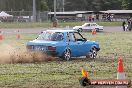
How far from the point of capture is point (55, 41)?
18156 mm

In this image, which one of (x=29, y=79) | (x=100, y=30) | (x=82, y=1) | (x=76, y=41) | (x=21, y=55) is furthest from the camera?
(x=82, y=1)

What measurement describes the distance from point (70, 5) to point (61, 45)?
130150 millimetres

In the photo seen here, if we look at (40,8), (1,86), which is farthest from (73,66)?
(40,8)

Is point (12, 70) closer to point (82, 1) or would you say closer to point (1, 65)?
point (1, 65)

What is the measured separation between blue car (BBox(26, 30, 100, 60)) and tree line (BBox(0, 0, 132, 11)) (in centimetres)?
8181

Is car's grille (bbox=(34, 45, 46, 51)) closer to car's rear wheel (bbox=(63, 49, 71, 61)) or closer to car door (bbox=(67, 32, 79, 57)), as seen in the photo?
car's rear wheel (bbox=(63, 49, 71, 61))

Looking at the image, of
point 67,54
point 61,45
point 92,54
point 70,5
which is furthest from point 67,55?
point 70,5

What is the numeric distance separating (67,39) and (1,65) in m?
3.60

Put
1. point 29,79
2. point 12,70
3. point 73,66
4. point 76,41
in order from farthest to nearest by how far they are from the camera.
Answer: point 76,41 → point 73,66 → point 12,70 → point 29,79

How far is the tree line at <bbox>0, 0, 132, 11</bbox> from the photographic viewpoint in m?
101

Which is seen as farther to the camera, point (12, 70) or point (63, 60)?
point (63, 60)

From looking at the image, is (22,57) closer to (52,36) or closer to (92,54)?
(52,36)

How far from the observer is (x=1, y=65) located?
16.0 metres

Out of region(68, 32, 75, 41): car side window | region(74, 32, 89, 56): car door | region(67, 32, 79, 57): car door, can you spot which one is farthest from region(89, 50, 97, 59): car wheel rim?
region(68, 32, 75, 41): car side window
